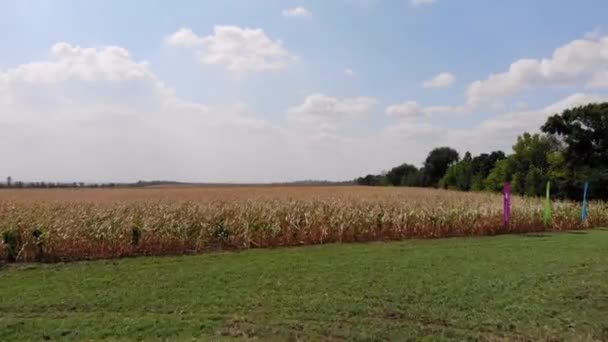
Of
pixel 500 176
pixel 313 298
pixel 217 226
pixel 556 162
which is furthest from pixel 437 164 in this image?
pixel 313 298

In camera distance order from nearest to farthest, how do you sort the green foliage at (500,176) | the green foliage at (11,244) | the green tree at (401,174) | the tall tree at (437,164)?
the green foliage at (11,244) < the green foliage at (500,176) < the tall tree at (437,164) < the green tree at (401,174)

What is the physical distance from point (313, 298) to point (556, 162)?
46.3m

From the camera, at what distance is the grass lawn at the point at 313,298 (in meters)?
5.76

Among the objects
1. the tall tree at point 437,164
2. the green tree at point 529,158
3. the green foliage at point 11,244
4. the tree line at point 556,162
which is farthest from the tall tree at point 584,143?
the tall tree at point 437,164

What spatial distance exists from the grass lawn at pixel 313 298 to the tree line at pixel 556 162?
98.6ft

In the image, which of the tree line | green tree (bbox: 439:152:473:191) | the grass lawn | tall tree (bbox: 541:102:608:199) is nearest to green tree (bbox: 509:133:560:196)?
the tree line

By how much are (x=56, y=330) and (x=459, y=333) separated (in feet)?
14.8

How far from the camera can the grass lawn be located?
5.76 metres

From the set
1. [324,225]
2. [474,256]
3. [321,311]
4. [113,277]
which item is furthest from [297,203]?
[321,311]

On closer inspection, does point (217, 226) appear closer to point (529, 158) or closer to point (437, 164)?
point (529, 158)

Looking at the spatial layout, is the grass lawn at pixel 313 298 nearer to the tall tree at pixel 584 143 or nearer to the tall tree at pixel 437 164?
the tall tree at pixel 584 143

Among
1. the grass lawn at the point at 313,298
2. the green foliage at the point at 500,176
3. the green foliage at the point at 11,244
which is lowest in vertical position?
the grass lawn at the point at 313,298

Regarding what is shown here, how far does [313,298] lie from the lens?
23.4 ft

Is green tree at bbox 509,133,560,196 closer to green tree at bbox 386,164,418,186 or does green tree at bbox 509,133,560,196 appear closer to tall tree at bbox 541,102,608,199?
tall tree at bbox 541,102,608,199
